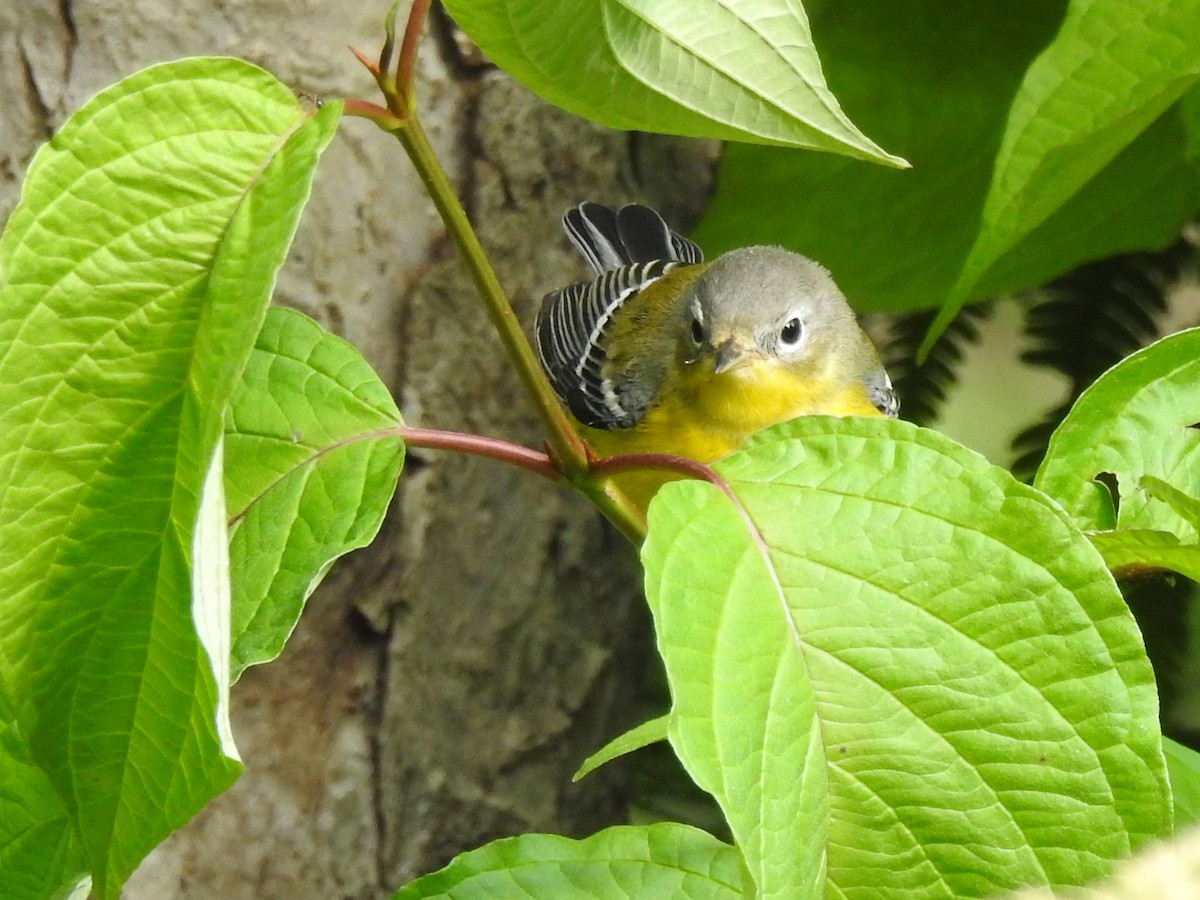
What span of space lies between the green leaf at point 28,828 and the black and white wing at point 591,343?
3.85 feet

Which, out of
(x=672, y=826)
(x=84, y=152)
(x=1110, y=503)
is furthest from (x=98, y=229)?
(x=1110, y=503)

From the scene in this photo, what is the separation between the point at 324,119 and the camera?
850 mm

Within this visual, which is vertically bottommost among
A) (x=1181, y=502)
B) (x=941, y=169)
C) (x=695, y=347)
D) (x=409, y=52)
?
(x=695, y=347)

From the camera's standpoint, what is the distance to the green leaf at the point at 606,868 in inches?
42.2

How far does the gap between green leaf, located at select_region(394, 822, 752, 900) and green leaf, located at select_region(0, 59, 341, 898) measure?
1.00ft

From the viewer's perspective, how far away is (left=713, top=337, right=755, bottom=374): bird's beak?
1.93m

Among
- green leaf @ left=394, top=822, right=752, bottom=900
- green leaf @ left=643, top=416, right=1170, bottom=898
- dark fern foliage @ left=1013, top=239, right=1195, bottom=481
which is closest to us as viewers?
green leaf @ left=643, top=416, right=1170, bottom=898

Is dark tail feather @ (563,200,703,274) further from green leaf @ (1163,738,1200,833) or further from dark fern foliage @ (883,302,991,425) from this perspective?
green leaf @ (1163,738,1200,833)

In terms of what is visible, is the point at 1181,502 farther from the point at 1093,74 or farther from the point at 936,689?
the point at 1093,74

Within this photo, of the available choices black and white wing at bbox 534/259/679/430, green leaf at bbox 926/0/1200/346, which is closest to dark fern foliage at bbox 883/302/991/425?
black and white wing at bbox 534/259/679/430

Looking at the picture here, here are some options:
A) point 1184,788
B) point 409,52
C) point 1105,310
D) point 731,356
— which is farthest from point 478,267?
point 1105,310

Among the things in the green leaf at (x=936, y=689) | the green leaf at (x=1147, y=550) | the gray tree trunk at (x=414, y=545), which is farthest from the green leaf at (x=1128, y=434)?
the gray tree trunk at (x=414, y=545)

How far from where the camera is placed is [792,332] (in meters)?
2.08

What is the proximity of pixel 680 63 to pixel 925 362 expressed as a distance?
132 centimetres
